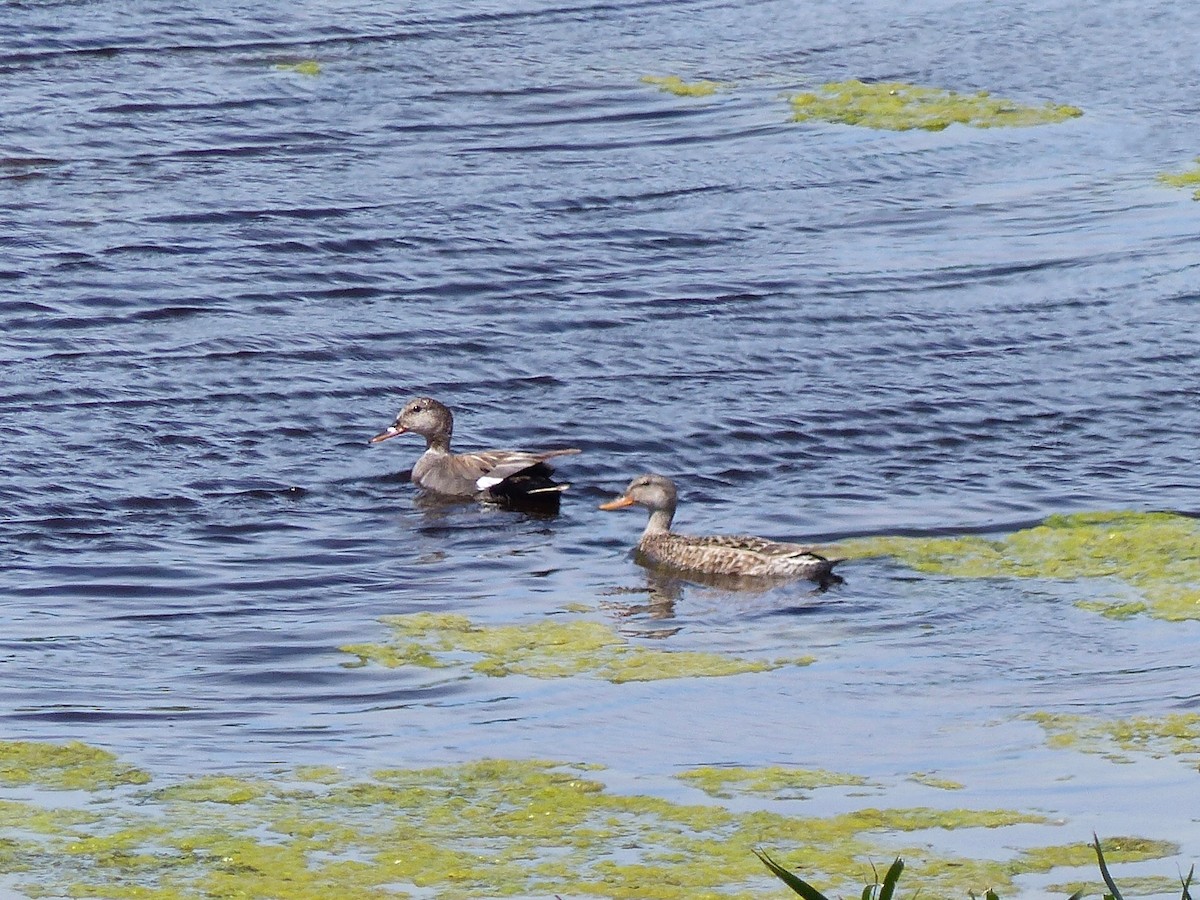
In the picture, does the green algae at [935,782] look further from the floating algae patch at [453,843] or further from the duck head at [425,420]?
the duck head at [425,420]

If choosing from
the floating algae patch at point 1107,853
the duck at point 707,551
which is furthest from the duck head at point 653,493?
the floating algae patch at point 1107,853

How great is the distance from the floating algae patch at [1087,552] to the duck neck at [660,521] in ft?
3.14

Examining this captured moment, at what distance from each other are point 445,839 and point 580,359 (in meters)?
7.55

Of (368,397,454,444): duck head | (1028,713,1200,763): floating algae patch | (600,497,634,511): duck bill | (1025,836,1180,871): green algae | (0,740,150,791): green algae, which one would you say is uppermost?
(368,397,454,444): duck head

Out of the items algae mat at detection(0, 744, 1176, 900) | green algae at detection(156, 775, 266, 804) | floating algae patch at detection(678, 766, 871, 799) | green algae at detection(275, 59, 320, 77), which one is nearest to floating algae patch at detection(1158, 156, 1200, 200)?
green algae at detection(275, 59, 320, 77)

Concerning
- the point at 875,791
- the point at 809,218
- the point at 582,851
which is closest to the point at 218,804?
the point at 582,851

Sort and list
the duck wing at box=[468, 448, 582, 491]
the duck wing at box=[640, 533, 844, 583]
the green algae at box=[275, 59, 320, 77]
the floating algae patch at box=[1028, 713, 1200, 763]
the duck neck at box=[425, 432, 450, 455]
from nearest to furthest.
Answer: the floating algae patch at box=[1028, 713, 1200, 763] → the duck wing at box=[640, 533, 844, 583] → the duck wing at box=[468, 448, 582, 491] → the duck neck at box=[425, 432, 450, 455] → the green algae at box=[275, 59, 320, 77]

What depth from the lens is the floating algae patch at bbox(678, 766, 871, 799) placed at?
8.10 metres

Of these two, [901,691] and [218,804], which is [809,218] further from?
[218,804]

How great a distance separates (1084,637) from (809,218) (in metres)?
8.23

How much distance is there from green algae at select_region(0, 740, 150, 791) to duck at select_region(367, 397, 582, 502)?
456cm

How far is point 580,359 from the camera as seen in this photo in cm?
1493

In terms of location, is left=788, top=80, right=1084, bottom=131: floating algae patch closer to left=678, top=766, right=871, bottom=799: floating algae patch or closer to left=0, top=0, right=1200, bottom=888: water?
left=0, top=0, right=1200, bottom=888: water

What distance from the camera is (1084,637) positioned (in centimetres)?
1015
